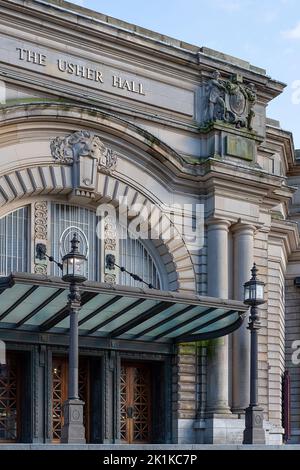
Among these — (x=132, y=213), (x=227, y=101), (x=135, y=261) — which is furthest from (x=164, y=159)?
(x=227, y=101)

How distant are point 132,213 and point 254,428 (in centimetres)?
779

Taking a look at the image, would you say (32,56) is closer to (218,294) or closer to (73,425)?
(218,294)

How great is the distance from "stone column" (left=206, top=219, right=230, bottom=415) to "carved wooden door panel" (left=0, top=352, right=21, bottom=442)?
6131 mm

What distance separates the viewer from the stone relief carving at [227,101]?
3169 cm

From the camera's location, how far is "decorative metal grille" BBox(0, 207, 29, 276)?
27.2m

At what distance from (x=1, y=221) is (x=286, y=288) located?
16.4 meters

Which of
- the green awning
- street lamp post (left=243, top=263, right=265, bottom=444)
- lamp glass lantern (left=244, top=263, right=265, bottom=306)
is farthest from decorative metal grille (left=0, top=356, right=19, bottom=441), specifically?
lamp glass lantern (left=244, top=263, right=265, bottom=306)

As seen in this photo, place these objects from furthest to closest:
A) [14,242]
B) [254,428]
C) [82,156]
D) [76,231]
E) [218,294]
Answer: [218,294] → [76,231] → [82,156] → [14,242] → [254,428]

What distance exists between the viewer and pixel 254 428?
1016 inches

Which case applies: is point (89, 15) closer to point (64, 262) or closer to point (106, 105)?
point (106, 105)

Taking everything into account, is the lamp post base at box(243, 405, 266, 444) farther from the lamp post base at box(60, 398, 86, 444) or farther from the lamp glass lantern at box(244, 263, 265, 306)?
the lamp post base at box(60, 398, 86, 444)

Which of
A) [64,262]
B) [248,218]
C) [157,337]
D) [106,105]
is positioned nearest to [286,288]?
[248,218]

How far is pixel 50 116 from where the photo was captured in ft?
90.1

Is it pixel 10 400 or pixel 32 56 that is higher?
pixel 32 56
